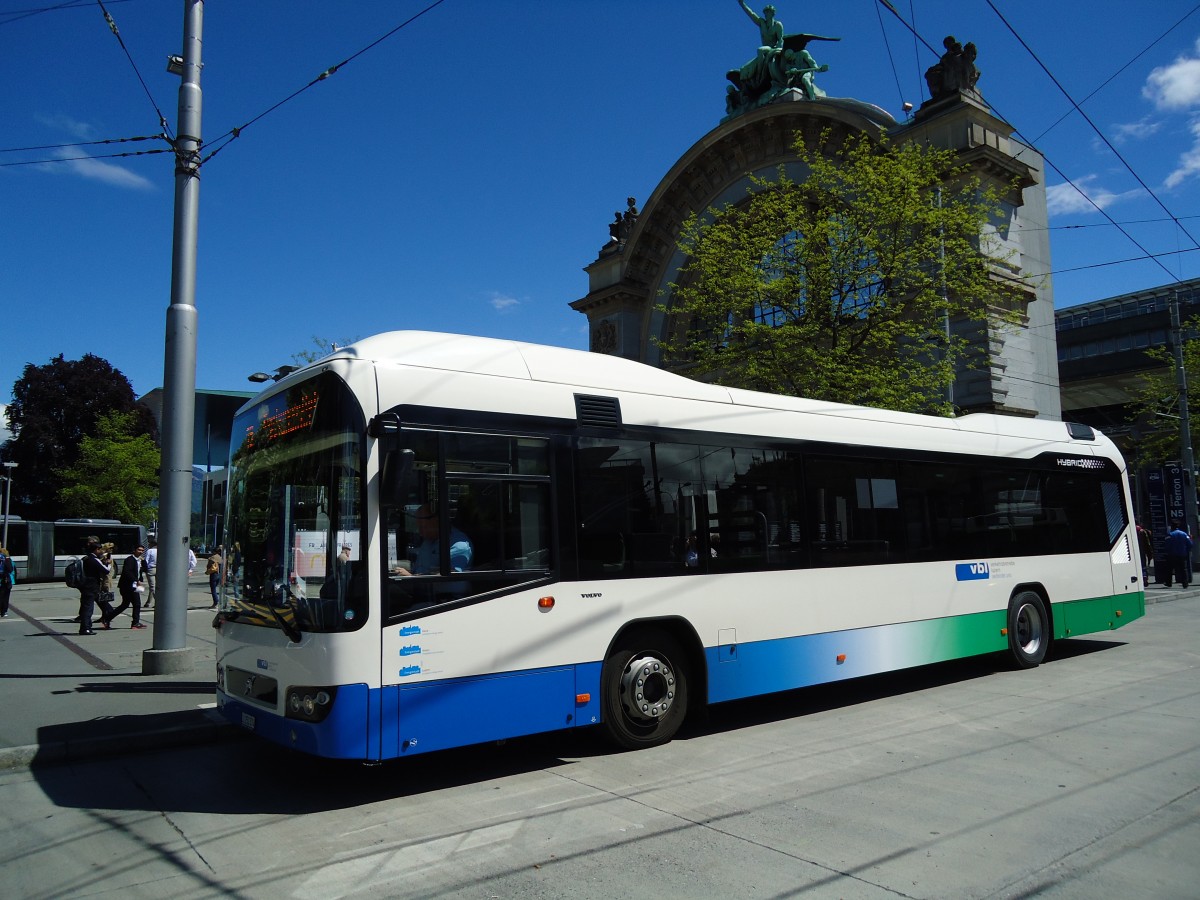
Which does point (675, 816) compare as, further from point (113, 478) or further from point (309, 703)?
point (113, 478)

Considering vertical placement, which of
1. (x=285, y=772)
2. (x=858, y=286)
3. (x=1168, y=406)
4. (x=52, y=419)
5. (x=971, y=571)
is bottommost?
(x=285, y=772)

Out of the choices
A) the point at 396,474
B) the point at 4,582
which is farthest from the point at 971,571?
the point at 4,582

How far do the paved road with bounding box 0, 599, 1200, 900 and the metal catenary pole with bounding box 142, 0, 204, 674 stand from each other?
3.52 m

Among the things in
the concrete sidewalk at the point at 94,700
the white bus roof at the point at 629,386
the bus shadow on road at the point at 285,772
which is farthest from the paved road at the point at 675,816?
the white bus roof at the point at 629,386

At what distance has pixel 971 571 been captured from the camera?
10453 mm

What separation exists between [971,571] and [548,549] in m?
6.07

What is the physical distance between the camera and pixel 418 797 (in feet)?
20.0

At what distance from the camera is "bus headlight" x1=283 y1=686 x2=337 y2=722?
570cm

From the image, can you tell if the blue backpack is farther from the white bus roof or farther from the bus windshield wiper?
the white bus roof

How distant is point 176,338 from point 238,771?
6085 millimetres

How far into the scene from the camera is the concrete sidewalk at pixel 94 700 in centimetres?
730

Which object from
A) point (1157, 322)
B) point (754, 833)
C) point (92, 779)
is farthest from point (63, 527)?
point (1157, 322)

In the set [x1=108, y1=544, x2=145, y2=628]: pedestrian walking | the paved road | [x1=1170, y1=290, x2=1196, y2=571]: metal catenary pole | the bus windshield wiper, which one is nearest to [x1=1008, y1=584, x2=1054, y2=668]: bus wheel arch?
the paved road

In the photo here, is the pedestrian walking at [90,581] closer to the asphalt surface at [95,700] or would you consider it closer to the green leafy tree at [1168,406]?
the asphalt surface at [95,700]
